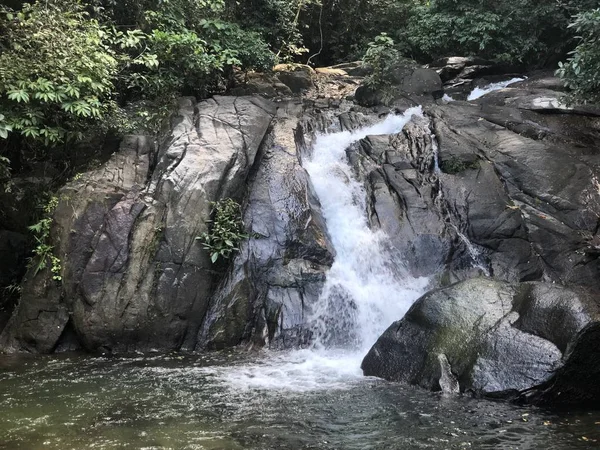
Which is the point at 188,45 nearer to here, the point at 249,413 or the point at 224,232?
the point at 224,232

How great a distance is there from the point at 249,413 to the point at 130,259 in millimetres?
4598

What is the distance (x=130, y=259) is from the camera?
950 cm

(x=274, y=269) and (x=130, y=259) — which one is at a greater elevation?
(x=274, y=269)

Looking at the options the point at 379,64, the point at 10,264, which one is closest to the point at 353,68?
the point at 379,64

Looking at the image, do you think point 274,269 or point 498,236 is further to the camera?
point 498,236

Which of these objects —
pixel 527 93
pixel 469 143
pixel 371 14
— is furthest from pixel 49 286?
pixel 371 14

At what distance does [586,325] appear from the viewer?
6422 millimetres

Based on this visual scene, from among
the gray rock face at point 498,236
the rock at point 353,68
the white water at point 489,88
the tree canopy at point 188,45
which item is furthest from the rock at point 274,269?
the rock at point 353,68

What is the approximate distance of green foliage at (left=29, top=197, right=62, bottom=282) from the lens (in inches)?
368

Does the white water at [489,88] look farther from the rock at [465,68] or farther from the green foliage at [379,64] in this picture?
the green foliage at [379,64]

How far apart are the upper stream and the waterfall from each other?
33mm

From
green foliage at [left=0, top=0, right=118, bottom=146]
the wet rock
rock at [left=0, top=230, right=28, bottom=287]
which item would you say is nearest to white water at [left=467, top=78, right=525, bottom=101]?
the wet rock

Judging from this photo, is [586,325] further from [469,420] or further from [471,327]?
[469,420]

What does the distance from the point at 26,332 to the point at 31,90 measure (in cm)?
459
